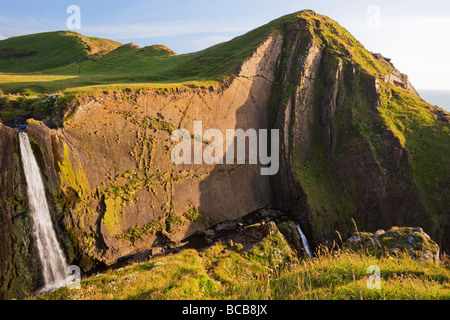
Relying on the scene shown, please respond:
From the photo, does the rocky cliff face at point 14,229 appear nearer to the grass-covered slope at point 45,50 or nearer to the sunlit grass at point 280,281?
the sunlit grass at point 280,281

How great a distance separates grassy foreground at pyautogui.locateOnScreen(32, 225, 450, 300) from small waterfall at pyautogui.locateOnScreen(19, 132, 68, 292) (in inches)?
195

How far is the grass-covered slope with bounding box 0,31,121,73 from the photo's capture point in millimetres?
55419

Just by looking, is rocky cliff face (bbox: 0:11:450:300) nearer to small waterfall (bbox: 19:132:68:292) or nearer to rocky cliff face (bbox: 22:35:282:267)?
rocky cliff face (bbox: 22:35:282:267)

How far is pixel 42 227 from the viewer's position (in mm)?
16297

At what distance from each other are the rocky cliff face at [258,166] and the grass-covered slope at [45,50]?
41324mm

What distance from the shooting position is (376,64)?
136 ft

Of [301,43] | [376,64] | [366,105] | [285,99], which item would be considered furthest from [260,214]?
[376,64]

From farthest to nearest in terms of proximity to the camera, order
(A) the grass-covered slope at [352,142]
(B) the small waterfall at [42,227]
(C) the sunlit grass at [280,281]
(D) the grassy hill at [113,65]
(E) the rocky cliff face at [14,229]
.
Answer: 1. (A) the grass-covered slope at [352,142]
2. (D) the grassy hill at [113,65]
3. (B) the small waterfall at [42,227]
4. (E) the rocky cliff face at [14,229]
5. (C) the sunlit grass at [280,281]

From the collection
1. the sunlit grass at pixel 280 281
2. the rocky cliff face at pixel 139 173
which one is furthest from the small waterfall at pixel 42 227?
the sunlit grass at pixel 280 281

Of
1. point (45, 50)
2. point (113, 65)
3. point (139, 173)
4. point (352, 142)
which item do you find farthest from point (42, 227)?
point (45, 50)

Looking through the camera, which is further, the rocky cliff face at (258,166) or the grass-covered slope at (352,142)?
the grass-covered slope at (352,142)

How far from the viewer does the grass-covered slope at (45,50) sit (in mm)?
55419
